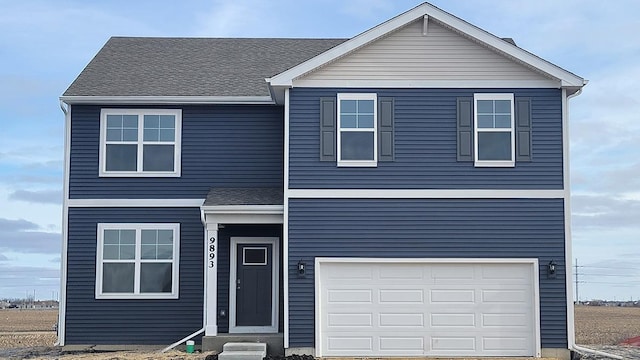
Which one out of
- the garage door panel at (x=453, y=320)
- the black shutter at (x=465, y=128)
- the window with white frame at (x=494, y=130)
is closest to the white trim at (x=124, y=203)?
the garage door panel at (x=453, y=320)

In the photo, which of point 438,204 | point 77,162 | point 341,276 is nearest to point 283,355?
point 341,276

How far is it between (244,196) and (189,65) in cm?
433

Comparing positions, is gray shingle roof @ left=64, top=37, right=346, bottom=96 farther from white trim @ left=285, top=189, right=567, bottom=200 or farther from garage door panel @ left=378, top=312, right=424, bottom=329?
garage door panel @ left=378, top=312, right=424, bottom=329

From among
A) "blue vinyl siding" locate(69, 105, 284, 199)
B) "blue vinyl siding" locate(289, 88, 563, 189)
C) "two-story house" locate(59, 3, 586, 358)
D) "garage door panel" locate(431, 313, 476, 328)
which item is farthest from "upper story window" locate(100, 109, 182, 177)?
"garage door panel" locate(431, 313, 476, 328)

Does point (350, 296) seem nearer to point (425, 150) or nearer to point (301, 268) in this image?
point (301, 268)

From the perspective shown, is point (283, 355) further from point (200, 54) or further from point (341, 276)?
point (200, 54)

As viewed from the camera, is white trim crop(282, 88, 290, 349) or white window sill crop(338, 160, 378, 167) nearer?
white trim crop(282, 88, 290, 349)

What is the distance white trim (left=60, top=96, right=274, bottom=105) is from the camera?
765 inches

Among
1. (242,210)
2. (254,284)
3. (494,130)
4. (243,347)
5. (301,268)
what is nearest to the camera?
(243,347)

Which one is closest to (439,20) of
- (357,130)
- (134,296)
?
(357,130)

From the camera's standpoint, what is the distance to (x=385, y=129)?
1814 cm

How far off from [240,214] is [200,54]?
5746 millimetres

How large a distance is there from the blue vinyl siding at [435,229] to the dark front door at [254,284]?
1907 mm

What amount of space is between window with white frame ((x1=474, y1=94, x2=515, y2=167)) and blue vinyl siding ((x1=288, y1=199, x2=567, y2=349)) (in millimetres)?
857
